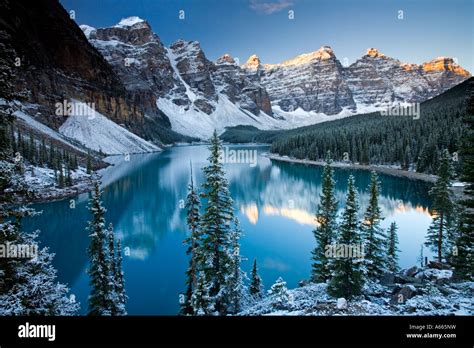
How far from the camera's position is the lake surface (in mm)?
13391

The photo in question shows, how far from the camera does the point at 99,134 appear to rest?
88.5 meters

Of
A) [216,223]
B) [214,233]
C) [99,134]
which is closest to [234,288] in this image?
[214,233]

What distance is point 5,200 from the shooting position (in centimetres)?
392

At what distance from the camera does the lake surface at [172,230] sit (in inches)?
527

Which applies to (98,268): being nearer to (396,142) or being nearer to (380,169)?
(380,169)

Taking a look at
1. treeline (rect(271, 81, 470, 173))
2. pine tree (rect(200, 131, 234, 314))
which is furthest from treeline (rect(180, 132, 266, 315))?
treeline (rect(271, 81, 470, 173))

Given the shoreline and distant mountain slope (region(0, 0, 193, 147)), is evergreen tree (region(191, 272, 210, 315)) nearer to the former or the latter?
the shoreline

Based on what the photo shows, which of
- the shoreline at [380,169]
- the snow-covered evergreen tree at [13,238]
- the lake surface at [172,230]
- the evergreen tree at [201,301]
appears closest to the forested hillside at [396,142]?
the shoreline at [380,169]

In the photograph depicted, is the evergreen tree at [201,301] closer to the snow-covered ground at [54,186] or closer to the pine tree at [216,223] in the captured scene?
the pine tree at [216,223]

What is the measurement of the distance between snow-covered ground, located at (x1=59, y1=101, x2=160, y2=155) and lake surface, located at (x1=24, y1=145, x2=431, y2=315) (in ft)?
164

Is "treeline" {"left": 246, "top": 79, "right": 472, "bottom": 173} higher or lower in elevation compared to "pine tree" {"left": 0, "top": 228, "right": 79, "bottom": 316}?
higher

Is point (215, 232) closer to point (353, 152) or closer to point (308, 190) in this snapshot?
point (308, 190)

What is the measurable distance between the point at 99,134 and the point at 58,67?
1205 inches
